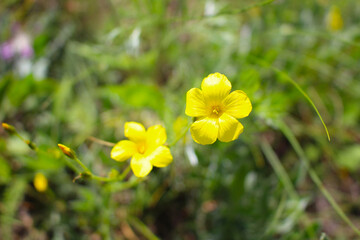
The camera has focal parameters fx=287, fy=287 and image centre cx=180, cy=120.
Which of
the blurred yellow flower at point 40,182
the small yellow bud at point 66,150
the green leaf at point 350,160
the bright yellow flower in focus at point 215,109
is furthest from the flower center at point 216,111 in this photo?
the green leaf at point 350,160

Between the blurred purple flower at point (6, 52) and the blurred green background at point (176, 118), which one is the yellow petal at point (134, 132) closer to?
the blurred green background at point (176, 118)

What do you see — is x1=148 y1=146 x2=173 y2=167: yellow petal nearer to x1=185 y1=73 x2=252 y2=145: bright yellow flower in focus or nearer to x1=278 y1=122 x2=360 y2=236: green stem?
x1=185 y1=73 x2=252 y2=145: bright yellow flower in focus

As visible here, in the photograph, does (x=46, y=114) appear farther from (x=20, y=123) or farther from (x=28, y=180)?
(x=28, y=180)

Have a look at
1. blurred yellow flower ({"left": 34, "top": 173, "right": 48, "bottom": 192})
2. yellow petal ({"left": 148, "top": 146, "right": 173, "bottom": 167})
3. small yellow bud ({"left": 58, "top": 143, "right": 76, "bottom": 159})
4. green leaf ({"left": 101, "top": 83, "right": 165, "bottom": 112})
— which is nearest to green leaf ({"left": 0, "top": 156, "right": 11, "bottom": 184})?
blurred yellow flower ({"left": 34, "top": 173, "right": 48, "bottom": 192})

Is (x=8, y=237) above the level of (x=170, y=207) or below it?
below

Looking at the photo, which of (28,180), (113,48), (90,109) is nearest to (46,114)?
(90,109)

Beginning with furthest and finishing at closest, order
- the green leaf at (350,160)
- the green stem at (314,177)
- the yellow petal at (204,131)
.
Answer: the green leaf at (350,160), the green stem at (314,177), the yellow petal at (204,131)
